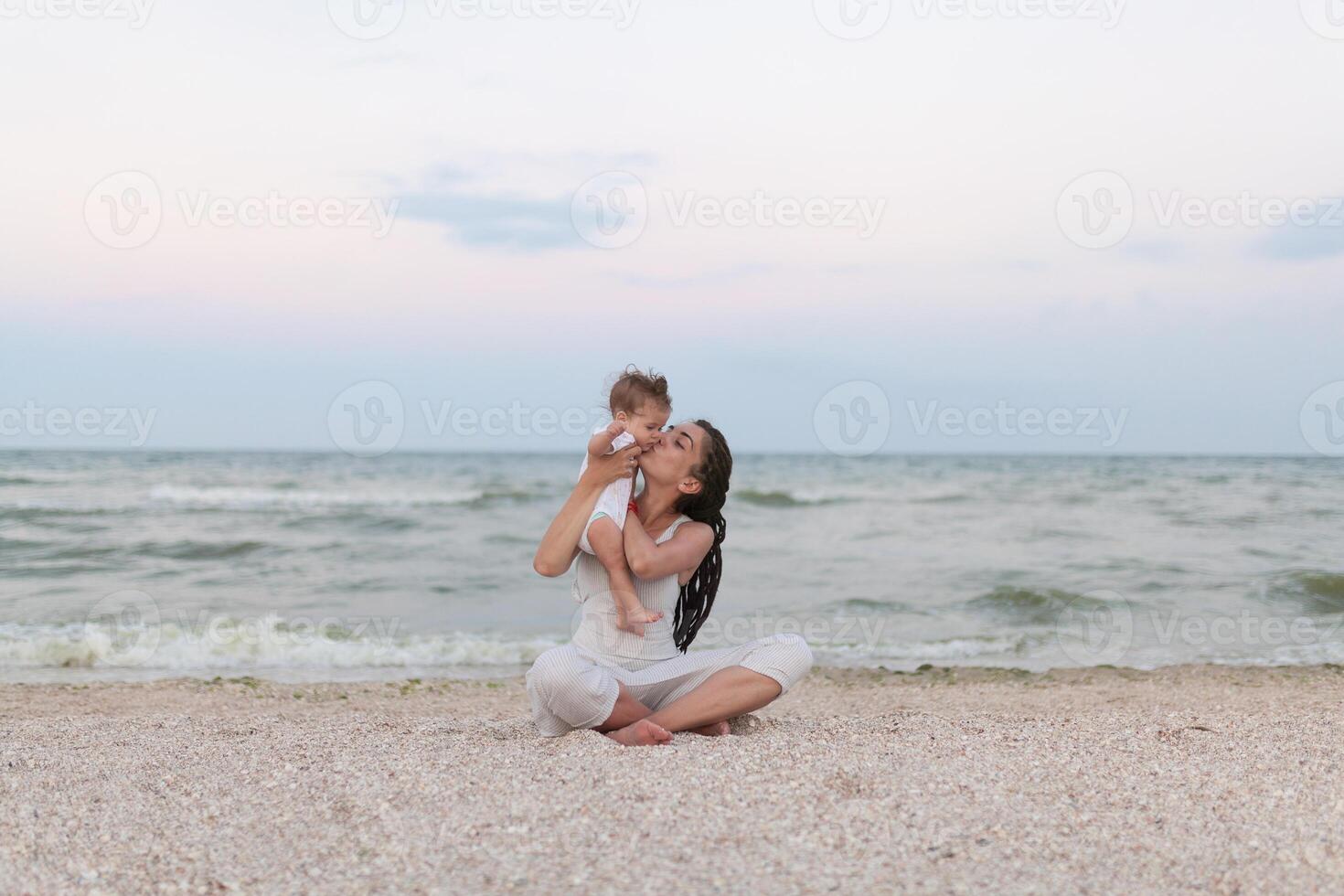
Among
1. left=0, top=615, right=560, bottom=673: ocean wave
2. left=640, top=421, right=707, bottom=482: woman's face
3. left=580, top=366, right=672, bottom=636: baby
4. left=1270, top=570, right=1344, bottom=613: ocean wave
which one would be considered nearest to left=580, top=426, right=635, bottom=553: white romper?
left=580, top=366, right=672, bottom=636: baby

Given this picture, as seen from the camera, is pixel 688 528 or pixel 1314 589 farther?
pixel 1314 589

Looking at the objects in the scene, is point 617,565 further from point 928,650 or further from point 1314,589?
point 1314,589

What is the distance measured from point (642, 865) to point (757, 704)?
1581mm

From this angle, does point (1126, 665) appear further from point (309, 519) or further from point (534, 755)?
point (309, 519)

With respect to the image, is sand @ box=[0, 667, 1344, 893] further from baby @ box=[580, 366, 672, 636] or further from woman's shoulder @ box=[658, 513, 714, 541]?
woman's shoulder @ box=[658, 513, 714, 541]

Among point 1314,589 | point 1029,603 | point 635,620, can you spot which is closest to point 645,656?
point 635,620

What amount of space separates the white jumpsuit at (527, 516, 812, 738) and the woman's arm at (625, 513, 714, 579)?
9 centimetres

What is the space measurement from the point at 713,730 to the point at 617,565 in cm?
84

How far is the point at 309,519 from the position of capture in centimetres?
1920

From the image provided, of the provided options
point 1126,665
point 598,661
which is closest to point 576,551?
point 598,661

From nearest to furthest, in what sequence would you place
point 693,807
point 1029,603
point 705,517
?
point 693,807 < point 705,517 < point 1029,603

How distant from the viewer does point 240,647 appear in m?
9.26

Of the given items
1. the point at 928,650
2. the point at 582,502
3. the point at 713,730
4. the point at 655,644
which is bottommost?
the point at 928,650

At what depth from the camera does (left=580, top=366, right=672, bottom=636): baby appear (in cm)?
430
